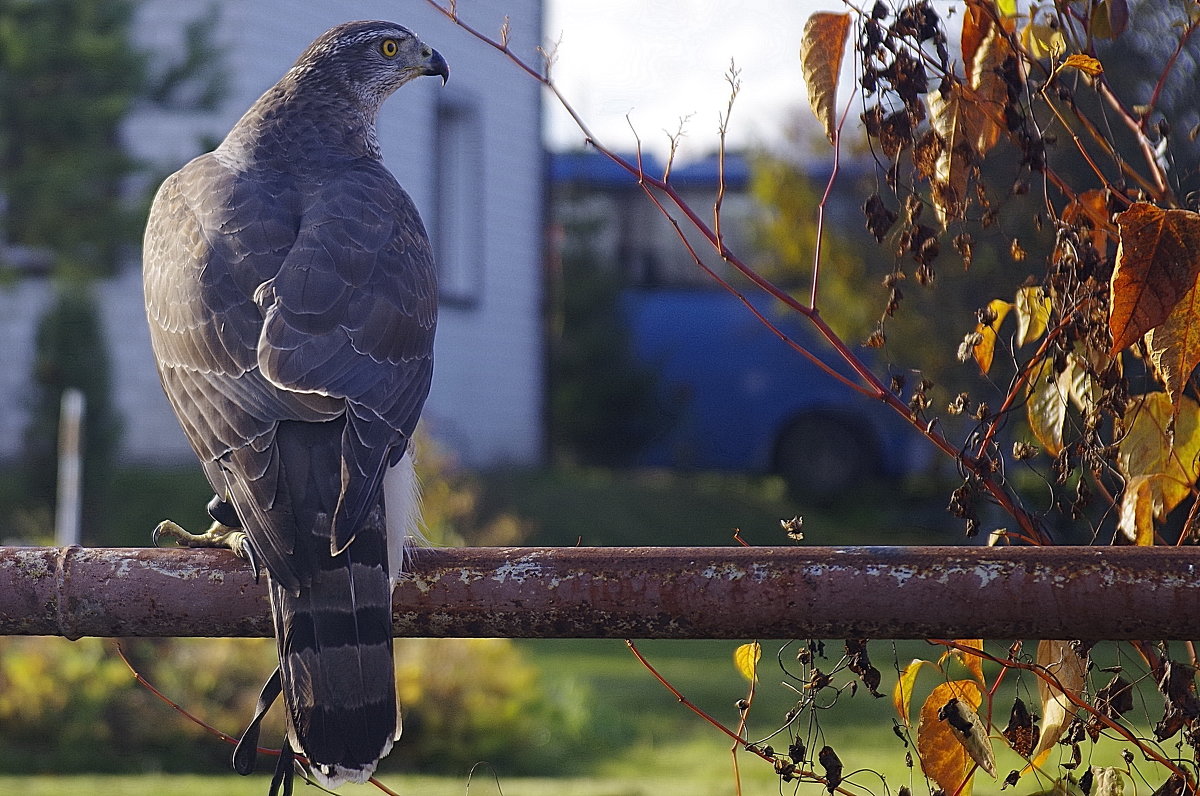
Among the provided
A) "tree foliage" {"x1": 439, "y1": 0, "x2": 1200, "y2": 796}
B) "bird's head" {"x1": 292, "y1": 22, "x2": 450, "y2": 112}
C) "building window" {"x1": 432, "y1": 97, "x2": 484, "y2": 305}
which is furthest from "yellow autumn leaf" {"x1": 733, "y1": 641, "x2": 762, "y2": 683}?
"building window" {"x1": 432, "y1": 97, "x2": 484, "y2": 305}

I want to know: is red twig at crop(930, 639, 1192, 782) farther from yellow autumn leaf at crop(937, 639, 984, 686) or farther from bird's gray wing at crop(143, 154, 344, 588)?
bird's gray wing at crop(143, 154, 344, 588)

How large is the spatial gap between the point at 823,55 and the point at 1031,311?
1.48 feet

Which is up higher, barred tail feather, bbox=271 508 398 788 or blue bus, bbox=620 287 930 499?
barred tail feather, bbox=271 508 398 788

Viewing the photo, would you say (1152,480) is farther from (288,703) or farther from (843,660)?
(288,703)

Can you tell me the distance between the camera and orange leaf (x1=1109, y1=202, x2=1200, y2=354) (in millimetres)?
1645

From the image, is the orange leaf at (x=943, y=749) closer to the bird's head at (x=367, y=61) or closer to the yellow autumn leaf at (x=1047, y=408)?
the yellow autumn leaf at (x=1047, y=408)

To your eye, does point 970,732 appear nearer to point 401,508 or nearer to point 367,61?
point 401,508

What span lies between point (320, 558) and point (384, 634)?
7.1 inches

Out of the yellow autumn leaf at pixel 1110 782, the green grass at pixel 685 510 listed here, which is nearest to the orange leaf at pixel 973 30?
the yellow autumn leaf at pixel 1110 782

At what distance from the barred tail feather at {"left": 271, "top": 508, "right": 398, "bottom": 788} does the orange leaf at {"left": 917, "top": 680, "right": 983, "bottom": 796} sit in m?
0.68

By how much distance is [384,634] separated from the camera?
192 centimetres

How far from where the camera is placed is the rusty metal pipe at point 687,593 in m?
1.45

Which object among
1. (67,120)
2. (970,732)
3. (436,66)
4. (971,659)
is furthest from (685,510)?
(970,732)

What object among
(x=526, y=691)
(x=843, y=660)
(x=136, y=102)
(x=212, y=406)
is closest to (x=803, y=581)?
(x=843, y=660)
